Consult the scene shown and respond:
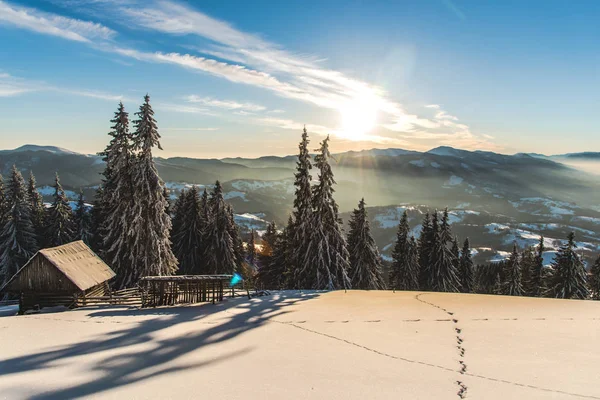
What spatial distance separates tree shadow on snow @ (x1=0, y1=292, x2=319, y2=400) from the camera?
10220 millimetres

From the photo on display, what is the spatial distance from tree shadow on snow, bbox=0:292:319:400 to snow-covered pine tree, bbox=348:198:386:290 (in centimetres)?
2243

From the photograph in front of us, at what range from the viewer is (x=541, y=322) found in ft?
57.8

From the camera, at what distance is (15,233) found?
1615 inches

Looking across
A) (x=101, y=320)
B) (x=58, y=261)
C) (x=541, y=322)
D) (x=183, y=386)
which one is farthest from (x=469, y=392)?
(x=58, y=261)

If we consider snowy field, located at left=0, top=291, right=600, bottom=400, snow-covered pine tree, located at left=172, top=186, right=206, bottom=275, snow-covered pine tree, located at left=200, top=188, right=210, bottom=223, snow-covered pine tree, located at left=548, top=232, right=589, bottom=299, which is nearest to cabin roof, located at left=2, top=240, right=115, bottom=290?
snowy field, located at left=0, top=291, right=600, bottom=400

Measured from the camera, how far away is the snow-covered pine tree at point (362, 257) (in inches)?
1654

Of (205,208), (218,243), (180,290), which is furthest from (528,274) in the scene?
(180,290)

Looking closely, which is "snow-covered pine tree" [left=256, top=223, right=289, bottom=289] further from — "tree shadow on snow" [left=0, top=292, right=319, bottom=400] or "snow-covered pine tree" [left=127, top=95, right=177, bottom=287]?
"tree shadow on snow" [left=0, top=292, right=319, bottom=400]

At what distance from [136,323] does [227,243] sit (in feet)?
84.5

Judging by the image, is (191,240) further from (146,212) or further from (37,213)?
(37,213)

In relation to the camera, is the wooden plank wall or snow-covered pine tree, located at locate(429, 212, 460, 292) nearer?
the wooden plank wall

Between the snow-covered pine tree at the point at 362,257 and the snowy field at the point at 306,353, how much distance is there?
68.5 feet

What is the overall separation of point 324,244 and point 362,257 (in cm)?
1074

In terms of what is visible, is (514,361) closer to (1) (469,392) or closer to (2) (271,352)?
(1) (469,392)
